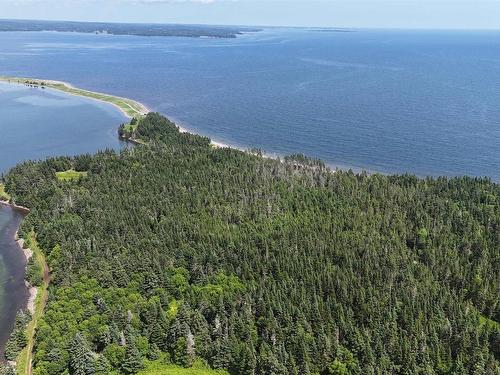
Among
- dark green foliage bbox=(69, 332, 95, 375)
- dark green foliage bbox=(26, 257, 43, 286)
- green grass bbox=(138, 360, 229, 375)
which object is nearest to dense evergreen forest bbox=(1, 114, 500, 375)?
dark green foliage bbox=(69, 332, 95, 375)

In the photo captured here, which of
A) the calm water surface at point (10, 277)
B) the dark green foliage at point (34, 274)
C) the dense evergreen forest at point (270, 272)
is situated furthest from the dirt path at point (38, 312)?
the calm water surface at point (10, 277)

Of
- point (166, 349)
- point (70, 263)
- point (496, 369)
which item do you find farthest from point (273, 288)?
point (70, 263)

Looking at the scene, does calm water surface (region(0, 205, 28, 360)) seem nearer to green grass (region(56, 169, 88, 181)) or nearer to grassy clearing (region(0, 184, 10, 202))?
grassy clearing (region(0, 184, 10, 202))

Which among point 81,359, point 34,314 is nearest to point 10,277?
point 34,314

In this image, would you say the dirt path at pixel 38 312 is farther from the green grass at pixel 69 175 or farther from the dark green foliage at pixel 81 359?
the green grass at pixel 69 175

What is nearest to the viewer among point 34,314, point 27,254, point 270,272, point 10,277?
point 34,314

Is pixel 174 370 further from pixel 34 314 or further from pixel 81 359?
pixel 34 314
